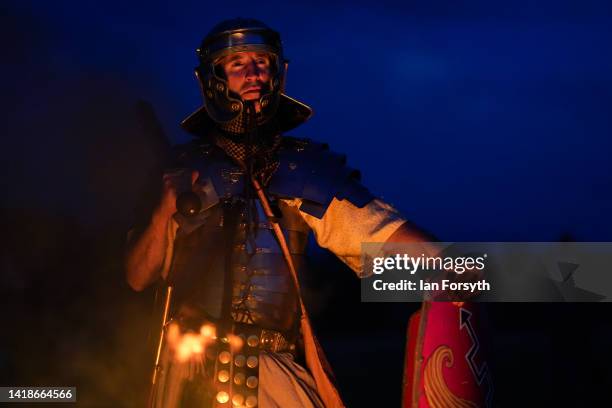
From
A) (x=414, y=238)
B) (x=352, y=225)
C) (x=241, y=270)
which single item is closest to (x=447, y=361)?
(x=414, y=238)

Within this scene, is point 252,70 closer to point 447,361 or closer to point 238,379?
point 238,379

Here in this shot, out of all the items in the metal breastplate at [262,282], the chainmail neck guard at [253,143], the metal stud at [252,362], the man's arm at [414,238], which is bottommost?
the metal stud at [252,362]

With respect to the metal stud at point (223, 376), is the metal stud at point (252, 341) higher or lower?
higher

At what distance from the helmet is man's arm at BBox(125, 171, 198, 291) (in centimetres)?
37

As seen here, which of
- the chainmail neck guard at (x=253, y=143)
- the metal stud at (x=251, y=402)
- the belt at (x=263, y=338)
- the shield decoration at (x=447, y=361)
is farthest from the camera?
the chainmail neck guard at (x=253, y=143)

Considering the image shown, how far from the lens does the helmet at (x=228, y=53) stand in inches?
147

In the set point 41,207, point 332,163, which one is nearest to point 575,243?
point 41,207

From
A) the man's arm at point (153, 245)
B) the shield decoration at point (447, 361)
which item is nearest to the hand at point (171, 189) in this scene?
the man's arm at point (153, 245)

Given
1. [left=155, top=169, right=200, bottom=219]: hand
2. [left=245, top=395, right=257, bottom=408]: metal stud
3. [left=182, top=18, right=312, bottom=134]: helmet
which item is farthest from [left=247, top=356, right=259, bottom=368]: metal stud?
[left=182, top=18, right=312, bottom=134]: helmet

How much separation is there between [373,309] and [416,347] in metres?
14.2

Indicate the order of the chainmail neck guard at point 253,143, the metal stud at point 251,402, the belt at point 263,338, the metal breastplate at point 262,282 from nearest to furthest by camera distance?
1. the metal stud at point 251,402
2. the belt at point 263,338
3. the metal breastplate at point 262,282
4. the chainmail neck guard at point 253,143

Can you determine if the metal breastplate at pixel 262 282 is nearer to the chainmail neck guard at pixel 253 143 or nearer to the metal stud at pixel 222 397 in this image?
the chainmail neck guard at pixel 253 143

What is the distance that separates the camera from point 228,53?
12.3 ft

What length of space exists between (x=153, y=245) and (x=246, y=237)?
40 centimetres
